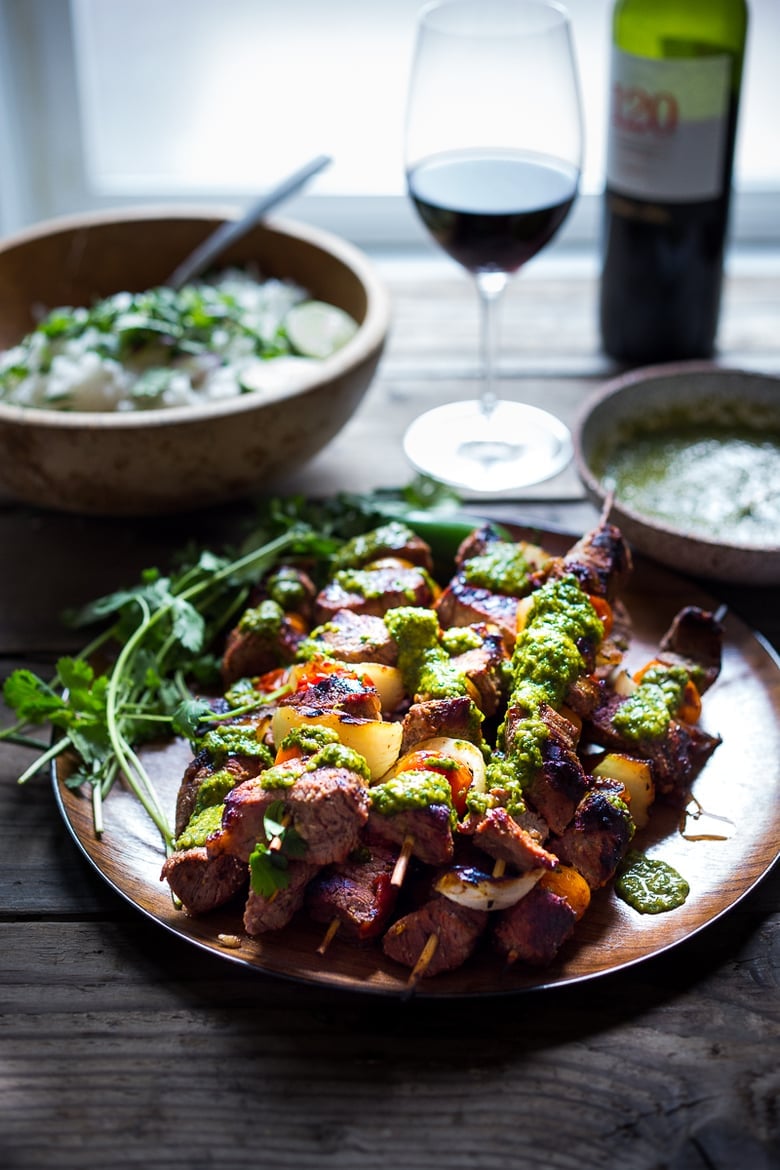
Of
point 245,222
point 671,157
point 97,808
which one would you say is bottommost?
point 97,808

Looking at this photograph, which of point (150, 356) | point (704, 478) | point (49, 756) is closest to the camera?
point (49, 756)

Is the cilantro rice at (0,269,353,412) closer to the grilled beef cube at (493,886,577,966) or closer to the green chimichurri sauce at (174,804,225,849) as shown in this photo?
the green chimichurri sauce at (174,804,225,849)

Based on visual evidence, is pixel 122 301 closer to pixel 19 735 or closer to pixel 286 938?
pixel 19 735

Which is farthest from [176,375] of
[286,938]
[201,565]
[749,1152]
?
[749,1152]

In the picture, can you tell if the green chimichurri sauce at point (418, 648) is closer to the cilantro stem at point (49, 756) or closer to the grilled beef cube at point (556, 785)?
the grilled beef cube at point (556, 785)

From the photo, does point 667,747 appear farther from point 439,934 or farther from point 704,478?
point 704,478

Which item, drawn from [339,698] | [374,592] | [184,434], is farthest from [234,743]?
[184,434]

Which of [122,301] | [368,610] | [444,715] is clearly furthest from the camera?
[122,301]

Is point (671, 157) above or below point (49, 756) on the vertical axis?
above
